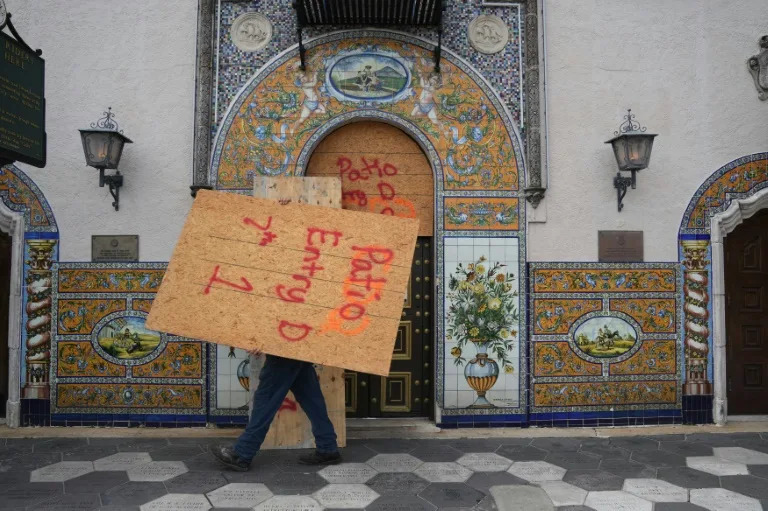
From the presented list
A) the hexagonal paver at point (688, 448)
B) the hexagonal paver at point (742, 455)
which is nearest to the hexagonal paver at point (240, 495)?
the hexagonal paver at point (688, 448)

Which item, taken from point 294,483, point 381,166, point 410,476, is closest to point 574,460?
point 410,476

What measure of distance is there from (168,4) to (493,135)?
136 inches

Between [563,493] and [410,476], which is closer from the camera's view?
[563,493]

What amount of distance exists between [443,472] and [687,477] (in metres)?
1.81

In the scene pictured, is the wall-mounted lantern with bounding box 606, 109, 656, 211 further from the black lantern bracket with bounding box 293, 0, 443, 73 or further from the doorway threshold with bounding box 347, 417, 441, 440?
the doorway threshold with bounding box 347, 417, 441, 440

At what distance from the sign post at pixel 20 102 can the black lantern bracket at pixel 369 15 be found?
2270 mm

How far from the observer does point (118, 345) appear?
5.42 m

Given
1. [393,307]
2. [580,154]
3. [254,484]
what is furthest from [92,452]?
[580,154]

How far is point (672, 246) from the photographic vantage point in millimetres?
5609

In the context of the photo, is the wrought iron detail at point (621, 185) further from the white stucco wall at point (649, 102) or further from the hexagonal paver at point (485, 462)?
the hexagonal paver at point (485, 462)

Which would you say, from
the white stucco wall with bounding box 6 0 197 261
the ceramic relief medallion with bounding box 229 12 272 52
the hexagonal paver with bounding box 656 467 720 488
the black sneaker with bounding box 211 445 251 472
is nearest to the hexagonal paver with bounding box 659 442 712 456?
the hexagonal paver with bounding box 656 467 720 488

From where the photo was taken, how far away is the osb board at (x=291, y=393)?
4770 millimetres

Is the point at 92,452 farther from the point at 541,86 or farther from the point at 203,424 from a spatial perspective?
the point at 541,86

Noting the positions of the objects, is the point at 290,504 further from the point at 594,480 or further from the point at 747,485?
the point at 747,485
